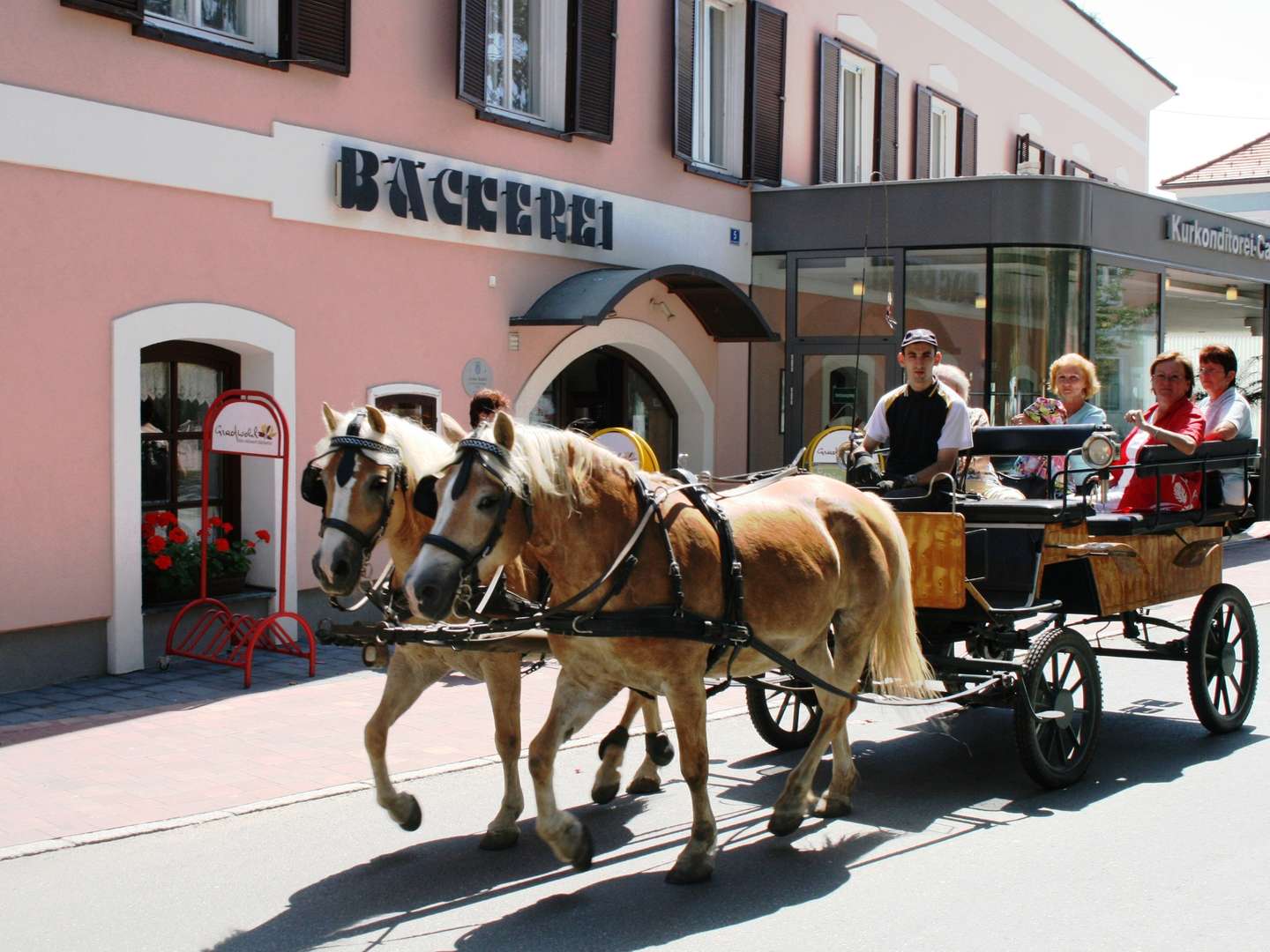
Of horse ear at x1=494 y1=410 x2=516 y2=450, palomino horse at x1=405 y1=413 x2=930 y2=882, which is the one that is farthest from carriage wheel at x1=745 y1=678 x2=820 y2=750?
horse ear at x1=494 y1=410 x2=516 y2=450

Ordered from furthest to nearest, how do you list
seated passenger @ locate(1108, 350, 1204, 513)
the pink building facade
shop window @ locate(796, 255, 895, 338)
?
shop window @ locate(796, 255, 895, 338) < the pink building facade < seated passenger @ locate(1108, 350, 1204, 513)

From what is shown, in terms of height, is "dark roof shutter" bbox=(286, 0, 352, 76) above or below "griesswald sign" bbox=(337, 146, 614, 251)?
above

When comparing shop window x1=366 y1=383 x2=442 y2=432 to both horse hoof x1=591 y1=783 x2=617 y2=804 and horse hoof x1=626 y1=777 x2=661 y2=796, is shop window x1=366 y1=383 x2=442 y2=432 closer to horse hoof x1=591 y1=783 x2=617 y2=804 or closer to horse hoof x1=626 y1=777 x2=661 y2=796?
horse hoof x1=626 y1=777 x2=661 y2=796

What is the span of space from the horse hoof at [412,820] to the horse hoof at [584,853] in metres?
0.72

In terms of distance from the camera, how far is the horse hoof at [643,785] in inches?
254

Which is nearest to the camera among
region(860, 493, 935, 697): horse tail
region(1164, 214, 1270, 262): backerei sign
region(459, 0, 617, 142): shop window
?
region(860, 493, 935, 697): horse tail

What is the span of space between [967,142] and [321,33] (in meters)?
13.5

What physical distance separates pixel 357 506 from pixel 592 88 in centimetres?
847

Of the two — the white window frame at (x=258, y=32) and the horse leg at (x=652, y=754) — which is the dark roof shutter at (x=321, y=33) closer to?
the white window frame at (x=258, y=32)

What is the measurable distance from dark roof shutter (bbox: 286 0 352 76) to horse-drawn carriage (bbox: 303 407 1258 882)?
5.05m

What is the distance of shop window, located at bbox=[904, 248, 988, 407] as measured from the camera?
14.6 metres

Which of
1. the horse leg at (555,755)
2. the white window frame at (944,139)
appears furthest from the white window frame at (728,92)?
the horse leg at (555,755)

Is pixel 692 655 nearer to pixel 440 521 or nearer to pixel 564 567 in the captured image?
pixel 564 567

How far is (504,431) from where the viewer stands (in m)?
4.58
